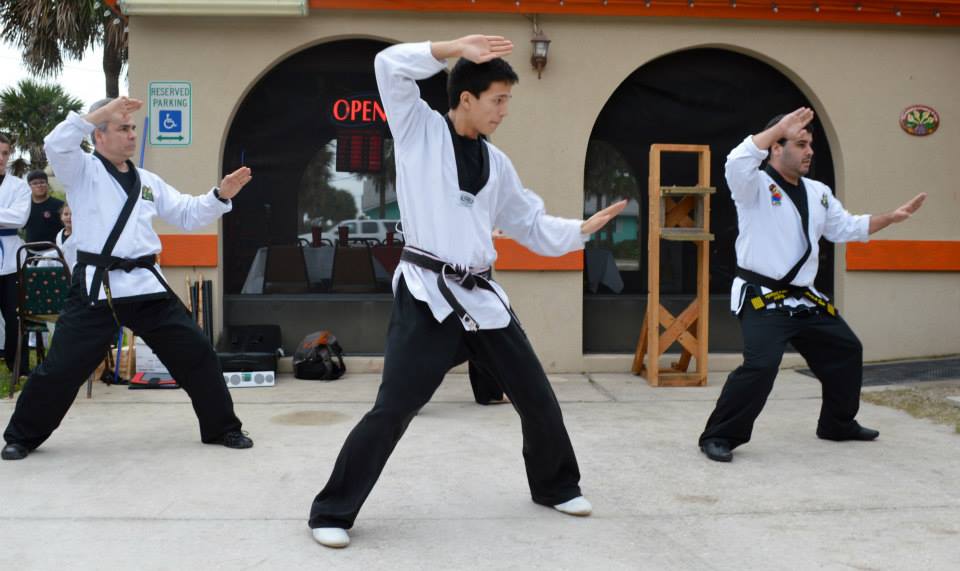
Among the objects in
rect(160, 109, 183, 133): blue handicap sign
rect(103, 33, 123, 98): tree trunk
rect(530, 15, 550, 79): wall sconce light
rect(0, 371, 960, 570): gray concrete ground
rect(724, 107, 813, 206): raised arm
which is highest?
rect(103, 33, 123, 98): tree trunk

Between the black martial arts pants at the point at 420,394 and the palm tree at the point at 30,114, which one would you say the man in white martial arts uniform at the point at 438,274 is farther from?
the palm tree at the point at 30,114

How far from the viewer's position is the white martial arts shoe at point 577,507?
4.22m

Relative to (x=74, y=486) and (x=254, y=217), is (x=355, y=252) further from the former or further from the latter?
(x=74, y=486)

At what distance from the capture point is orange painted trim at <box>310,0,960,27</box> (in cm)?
817

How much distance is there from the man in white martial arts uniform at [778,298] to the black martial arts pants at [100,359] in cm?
283

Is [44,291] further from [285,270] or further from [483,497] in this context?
[483,497]

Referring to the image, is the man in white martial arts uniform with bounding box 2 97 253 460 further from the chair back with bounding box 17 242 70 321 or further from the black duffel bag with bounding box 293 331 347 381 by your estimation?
the black duffel bag with bounding box 293 331 347 381

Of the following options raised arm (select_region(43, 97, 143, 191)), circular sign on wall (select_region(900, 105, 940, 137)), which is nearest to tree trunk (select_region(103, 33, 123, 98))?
raised arm (select_region(43, 97, 143, 191))

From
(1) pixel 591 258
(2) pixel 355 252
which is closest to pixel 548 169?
(1) pixel 591 258

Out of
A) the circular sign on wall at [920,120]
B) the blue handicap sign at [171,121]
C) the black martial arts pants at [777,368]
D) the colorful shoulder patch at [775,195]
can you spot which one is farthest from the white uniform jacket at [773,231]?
the blue handicap sign at [171,121]

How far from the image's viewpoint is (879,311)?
Result: 8.73m

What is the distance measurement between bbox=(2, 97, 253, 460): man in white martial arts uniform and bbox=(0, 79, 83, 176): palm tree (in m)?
22.9

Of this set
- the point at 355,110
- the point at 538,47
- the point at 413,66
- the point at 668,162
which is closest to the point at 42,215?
the point at 355,110

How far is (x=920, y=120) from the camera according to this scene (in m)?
8.69
